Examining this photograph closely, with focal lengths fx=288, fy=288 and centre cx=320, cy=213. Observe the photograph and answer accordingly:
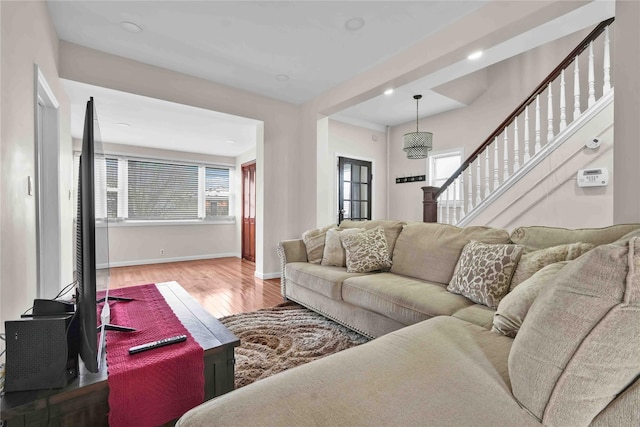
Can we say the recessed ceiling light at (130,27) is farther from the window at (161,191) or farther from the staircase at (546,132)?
the staircase at (546,132)

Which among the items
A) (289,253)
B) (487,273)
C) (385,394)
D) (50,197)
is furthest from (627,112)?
(50,197)

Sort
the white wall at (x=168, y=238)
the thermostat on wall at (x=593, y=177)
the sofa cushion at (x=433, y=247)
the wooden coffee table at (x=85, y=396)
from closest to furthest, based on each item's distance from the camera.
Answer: the wooden coffee table at (x=85, y=396)
the sofa cushion at (x=433, y=247)
the thermostat on wall at (x=593, y=177)
the white wall at (x=168, y=238)

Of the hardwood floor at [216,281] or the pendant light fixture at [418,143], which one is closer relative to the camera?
the hardwood floor at [216,281]

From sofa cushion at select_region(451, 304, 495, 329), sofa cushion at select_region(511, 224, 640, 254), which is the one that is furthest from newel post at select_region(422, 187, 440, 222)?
sofa cushion at select_region(451, 304, 495, 329)

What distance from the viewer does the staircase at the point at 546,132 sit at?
2789 mm

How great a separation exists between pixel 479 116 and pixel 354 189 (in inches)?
97.3

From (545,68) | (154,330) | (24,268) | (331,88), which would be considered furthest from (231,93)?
(545,68)

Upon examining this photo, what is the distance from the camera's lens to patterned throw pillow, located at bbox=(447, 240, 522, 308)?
67.2 inches

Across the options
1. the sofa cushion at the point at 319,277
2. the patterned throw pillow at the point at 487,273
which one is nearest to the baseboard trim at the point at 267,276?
the sofa cushion at the point at 319,277

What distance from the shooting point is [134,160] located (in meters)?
5.56

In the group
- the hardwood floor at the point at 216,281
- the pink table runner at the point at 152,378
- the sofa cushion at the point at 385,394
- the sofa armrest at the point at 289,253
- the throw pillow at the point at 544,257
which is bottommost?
the hardwood floor at the point at 216,281

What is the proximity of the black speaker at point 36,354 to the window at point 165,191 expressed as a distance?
530 centimetres

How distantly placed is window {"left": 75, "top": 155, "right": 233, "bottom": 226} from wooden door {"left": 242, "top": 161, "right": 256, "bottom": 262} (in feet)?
1.62

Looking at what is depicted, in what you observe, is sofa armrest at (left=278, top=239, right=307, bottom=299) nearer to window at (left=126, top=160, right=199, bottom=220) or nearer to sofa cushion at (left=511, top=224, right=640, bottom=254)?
sofa cushion at (left=511, top=224, right=640, bottom=254)
